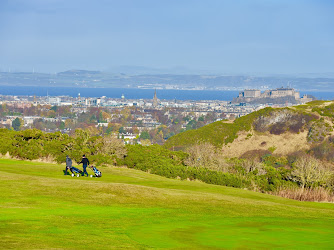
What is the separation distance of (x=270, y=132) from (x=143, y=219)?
2342 inches

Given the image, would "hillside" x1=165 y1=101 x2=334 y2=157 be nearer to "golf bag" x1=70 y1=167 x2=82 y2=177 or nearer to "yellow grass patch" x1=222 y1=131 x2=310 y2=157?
"yellow grass patch" x1=222 y1=131 x2=310 y2=157

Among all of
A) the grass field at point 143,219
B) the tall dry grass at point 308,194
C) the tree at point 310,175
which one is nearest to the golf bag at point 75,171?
the grass field at point 143,219

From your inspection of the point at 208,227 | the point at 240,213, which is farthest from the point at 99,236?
the point at 240,213

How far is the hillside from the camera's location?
6788cm

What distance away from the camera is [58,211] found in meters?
14.8

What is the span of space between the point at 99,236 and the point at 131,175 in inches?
598

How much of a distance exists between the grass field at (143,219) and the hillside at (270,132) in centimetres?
4591

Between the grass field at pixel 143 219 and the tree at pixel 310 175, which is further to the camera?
the tree at pixel 310 175

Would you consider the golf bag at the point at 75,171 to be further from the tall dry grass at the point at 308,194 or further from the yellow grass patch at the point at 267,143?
the yellow grass patch at the point at 267,143

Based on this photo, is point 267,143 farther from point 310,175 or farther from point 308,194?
point 308,194

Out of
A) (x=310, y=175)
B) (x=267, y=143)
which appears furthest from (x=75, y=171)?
(x=267, y=143)

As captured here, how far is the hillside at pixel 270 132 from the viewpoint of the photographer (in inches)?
2672

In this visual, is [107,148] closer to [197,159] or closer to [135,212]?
[197,159]

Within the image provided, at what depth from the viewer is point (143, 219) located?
14.7m
